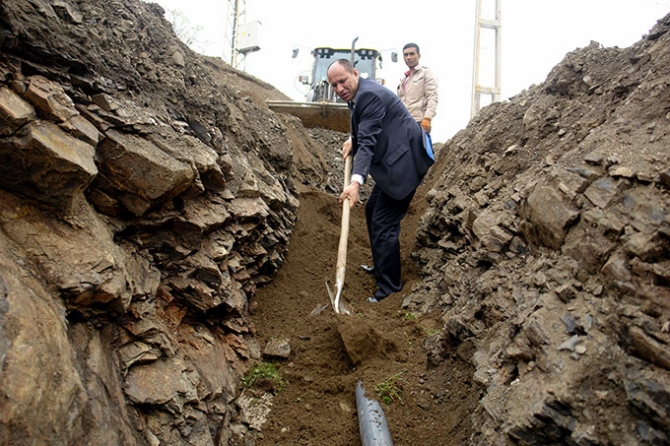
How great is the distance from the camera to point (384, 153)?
4.27 metres

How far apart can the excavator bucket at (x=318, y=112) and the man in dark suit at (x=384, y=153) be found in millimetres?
5787

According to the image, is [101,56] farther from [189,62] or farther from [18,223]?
[18,223]

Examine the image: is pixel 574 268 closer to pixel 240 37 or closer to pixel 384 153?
pixel 384 153

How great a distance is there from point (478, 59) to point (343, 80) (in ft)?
22.9

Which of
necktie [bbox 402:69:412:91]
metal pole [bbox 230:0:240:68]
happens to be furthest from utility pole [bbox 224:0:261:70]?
necktie [bbox 402:69:412:91]

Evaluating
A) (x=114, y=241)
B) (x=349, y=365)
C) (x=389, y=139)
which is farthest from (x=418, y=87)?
(x=114, y=241)

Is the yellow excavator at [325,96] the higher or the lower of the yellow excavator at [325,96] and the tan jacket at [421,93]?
the higher

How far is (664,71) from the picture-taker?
305cm

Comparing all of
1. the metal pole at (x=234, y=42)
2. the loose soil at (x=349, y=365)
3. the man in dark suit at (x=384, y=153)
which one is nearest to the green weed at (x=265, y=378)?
the loose soil at (x=349, y=365)

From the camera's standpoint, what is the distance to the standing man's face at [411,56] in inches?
226

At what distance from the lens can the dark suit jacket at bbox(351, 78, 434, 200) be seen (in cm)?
411

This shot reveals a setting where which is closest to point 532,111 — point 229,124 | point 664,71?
point 664,71

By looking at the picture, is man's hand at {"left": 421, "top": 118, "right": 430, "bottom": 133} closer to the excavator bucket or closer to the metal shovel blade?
the metal shovel blade

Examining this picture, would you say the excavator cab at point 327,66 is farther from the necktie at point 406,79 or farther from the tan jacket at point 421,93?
the tan jacket at point 421,93
